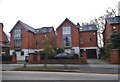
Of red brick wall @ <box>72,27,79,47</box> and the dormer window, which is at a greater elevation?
the dormer window

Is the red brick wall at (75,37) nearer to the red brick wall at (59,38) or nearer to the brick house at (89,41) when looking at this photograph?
the brick house at (89,41)

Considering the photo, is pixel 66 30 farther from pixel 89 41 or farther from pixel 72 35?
pixel 89 41

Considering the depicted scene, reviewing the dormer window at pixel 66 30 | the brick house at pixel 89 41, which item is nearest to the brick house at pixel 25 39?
the dormer window at pixel 66 30

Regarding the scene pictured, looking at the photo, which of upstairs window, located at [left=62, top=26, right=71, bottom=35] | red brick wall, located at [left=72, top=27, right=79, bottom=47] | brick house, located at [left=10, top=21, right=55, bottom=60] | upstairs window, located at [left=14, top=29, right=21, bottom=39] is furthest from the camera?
upstairs window, located at [left=14, top=29, right=21, bottom=39]

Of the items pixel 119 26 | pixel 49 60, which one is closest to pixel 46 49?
pixel 49 60

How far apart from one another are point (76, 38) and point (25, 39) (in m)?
14.0

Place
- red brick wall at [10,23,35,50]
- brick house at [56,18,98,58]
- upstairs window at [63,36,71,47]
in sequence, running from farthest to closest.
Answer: red brick wall at [10,23,35,50] → upstairs window at [63,36,71,47] → brick house at [56,18,98,58]

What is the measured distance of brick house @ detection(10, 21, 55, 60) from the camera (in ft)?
184

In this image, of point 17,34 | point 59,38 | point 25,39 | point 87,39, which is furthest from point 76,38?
point 17,34

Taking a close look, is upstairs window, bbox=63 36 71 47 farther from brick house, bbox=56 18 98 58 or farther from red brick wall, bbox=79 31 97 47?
red brick wall, bbox=79 31 97 47

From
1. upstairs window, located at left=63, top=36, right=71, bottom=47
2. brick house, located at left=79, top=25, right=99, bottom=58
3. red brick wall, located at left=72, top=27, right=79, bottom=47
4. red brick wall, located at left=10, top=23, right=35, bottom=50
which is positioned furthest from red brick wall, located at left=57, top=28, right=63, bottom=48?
red brick wall, located at left=10, top=23, right=35, bottom=50

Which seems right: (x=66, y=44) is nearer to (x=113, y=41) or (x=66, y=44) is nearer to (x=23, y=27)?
(x=23, y=27)

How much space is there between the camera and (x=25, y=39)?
5666 cm

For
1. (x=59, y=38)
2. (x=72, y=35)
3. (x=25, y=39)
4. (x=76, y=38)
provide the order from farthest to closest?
(x=25, y=39), (x=59, y=38), (x=72, y=35), (x=76, y=38)
